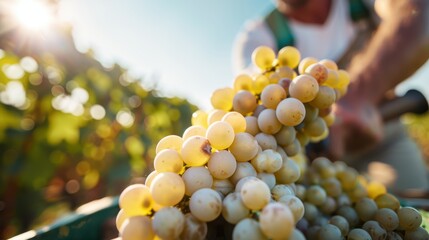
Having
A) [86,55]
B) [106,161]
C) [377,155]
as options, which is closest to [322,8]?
[377,155]

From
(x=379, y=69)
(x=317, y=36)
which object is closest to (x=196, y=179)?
(x=379, y=69)

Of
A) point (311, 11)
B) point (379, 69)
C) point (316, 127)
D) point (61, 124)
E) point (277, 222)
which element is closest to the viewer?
point (277, 222)

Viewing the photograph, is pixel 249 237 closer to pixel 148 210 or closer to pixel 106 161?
pixel 148 210

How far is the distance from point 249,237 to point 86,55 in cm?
210

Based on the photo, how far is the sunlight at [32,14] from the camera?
1.48 meters

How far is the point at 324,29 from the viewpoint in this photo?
1.70 metres

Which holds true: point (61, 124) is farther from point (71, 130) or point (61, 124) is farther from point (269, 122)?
point (269, 122)

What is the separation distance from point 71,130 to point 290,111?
2034 millimetres

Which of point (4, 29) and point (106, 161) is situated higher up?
point (4, 29)

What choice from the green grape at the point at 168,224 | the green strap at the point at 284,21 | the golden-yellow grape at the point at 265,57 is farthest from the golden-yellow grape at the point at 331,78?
the green strap at the point at 284,21

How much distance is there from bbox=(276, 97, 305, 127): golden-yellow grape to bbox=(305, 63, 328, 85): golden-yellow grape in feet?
0.24

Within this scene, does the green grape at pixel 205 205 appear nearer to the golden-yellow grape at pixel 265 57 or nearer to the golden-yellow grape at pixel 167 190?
the golden-yellow grape at pixel 167 190

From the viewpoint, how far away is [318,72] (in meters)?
0.45

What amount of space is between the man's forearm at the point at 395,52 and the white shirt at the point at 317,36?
0.69 m
